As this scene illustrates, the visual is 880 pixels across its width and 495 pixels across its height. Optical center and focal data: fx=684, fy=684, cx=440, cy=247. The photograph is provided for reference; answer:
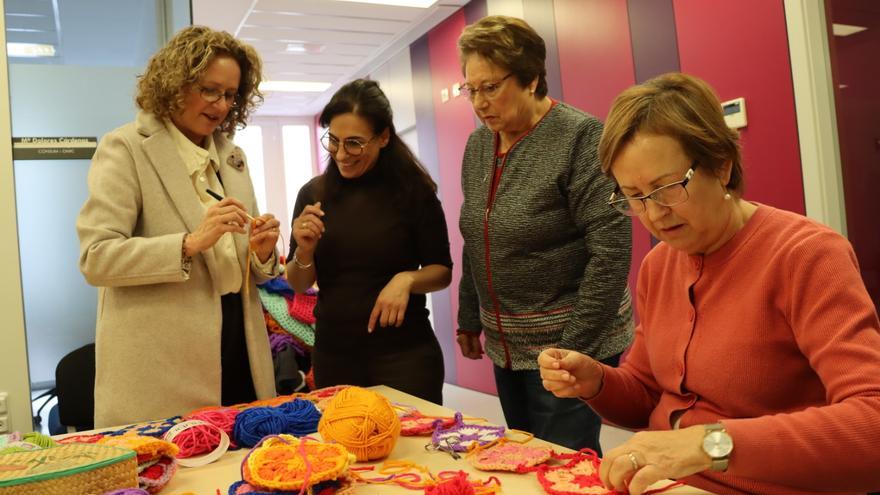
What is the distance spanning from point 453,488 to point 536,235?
0.66 metres

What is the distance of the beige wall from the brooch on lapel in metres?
0.63

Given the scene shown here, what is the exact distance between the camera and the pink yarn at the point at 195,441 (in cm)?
117

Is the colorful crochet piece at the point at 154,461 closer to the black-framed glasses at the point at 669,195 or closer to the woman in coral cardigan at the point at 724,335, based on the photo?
the woman in coral cardigan at the point at 724,335

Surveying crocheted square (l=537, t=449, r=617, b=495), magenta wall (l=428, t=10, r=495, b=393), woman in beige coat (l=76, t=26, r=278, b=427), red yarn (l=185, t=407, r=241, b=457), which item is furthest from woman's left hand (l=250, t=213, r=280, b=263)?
magenta wall (l=428, t=10, r=495, b=393)

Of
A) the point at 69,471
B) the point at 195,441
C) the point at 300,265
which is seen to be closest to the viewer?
the point at 69,471

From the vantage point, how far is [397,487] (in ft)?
3.32

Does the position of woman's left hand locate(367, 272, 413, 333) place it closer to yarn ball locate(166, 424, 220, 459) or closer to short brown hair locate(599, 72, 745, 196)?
yarn ball locate(166, 424, 220, 459)

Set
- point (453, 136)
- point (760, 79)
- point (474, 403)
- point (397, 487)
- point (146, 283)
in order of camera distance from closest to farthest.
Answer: point (397, 487) → point (146, 283) → point (760, 79) → point (474, 403) → point (453, 136)

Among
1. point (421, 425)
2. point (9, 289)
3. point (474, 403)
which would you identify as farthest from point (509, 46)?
point (474, 403)

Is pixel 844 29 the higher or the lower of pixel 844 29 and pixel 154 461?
the higher

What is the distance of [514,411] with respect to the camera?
1.54 m

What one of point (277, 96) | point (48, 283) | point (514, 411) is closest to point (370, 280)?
point (514, 411)

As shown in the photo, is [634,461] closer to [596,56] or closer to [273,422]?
[273,422]

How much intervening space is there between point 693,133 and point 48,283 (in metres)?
2.08
